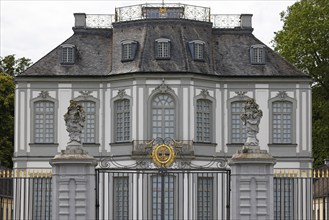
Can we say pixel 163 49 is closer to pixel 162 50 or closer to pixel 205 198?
pixel 162 50

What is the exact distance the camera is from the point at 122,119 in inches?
2082

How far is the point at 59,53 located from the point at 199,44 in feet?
22.4

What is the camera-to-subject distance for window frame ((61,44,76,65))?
54.6 m

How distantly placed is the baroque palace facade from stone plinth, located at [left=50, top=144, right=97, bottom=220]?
21.8 m

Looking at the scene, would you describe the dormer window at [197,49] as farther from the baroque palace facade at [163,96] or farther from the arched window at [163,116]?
the arched window at [163,116]

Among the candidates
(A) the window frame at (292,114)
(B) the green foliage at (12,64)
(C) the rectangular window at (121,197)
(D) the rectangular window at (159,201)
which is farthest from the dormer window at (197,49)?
(B) the green foliage at (12,64)

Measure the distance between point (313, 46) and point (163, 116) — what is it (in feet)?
46.1

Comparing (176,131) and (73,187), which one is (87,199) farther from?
(176,131)

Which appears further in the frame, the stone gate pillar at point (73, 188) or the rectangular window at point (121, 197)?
the rectangular window at point (121, 197)

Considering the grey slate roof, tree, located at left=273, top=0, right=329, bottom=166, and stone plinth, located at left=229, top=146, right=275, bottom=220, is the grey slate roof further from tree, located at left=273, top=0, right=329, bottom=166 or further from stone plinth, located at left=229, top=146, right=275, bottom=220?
stone plinth, located at left=229, top=146, right=275, bottom=220

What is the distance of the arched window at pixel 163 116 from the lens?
51906mm

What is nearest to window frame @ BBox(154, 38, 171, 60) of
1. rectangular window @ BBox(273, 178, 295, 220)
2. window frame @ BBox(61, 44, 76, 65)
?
window frame @ BBox(61, 44, 76, 65)

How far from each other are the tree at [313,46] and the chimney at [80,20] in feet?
41.2

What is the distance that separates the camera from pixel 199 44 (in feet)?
177
